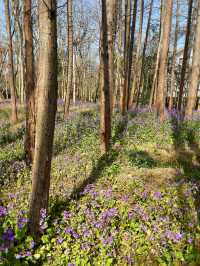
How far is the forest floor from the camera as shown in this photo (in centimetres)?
374

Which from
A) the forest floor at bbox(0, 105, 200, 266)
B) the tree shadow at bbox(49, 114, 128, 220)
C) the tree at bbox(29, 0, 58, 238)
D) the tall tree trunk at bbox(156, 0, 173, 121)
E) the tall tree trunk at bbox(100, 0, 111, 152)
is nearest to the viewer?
the tree at bbox(29, 0, 58, 238)

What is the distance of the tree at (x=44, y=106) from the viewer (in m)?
3.52

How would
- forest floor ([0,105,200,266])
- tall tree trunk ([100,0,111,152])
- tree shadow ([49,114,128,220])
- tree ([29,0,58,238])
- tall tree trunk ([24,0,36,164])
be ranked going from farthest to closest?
1. tall tree trunk ([100,0,111,152])
2. tall tree trunk ([24,0,36,164])
3. tree shadow ([49,114,128,220])
4. forest floor ([0,105,200,266])
5. tree ([29,0,58,238])

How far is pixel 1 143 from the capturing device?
1085 cm

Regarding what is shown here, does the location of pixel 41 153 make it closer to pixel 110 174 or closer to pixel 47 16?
pixel 47 16

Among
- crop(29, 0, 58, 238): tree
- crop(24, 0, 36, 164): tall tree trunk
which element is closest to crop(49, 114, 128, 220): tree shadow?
crop(29, 0, 58, 238): tree

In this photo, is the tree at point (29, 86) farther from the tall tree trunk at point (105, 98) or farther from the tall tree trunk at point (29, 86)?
the tall tree trunk at point (105, 98)

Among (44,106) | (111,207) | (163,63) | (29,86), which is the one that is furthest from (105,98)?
(163,63)

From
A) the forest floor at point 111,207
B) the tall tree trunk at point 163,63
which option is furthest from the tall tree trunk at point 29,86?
the tall tree trunk at point 163,63

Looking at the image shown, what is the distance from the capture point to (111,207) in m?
4.73

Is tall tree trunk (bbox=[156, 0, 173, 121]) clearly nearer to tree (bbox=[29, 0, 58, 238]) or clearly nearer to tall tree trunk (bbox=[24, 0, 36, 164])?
tall tree trunk (bbox=[24, 0, 36, 164])

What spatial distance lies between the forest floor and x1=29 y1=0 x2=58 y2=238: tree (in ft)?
1.18

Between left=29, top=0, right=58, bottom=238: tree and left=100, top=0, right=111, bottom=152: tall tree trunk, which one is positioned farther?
left=100, top=0, right=111, bottom=152: tall tree trunk

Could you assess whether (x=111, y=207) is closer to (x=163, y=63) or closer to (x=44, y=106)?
(x=44, y=106)
